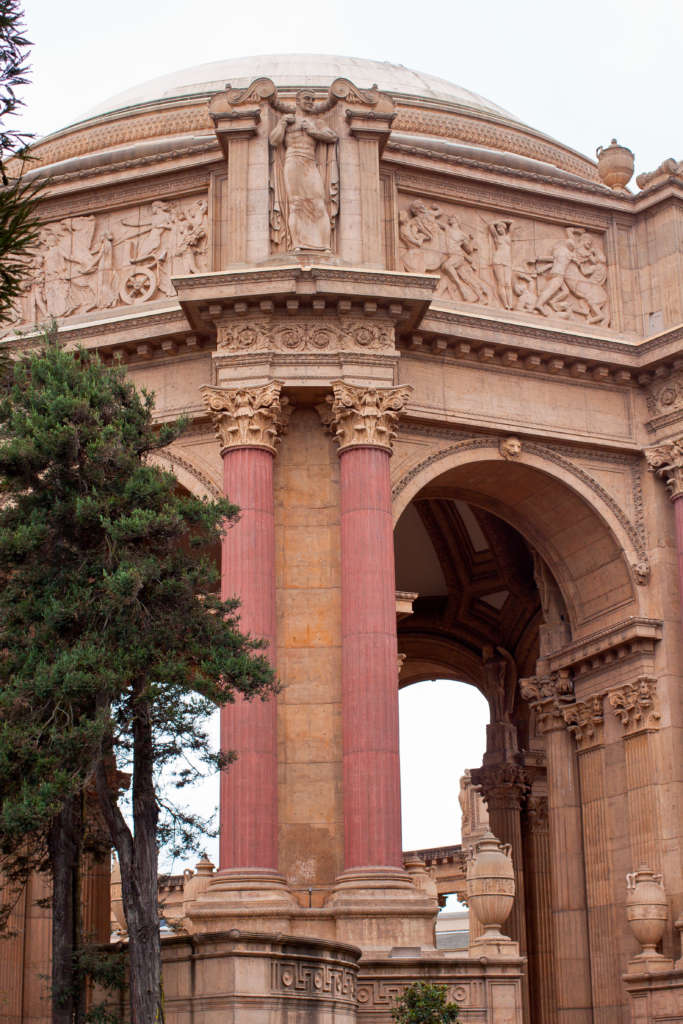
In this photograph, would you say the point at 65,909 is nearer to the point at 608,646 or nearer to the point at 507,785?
the point at 608,646

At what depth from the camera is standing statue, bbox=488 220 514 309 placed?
103 ft

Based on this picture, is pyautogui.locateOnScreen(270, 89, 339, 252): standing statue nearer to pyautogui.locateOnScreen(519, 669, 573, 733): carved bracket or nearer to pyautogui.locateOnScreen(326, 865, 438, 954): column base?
pyautogui.locateOnScreen(519, 669, 573, 733): carved bracket

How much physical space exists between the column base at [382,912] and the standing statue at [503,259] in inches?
459

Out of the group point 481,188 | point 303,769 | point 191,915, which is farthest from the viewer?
point 481,188

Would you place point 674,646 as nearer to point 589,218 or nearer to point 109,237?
point 589,218

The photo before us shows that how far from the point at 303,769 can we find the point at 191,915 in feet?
11.4

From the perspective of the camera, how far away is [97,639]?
19.0 metres

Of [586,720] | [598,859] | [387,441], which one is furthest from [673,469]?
[598,859]

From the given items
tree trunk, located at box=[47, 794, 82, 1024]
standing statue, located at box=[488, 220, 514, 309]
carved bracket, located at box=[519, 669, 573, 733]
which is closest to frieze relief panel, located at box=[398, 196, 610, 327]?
standing statue, located at box=[488, 220, 514, 309]

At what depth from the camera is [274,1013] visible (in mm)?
19094

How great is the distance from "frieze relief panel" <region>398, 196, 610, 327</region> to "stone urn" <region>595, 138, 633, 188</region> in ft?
5.38

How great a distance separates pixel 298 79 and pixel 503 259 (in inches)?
421

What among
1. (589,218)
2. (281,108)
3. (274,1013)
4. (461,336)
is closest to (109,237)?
(281,108)

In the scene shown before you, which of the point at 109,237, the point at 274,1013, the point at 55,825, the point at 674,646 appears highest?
the point at 109,237
